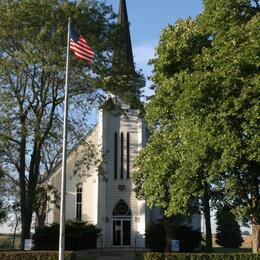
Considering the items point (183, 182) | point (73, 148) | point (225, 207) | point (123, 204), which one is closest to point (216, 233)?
point (123, 204)

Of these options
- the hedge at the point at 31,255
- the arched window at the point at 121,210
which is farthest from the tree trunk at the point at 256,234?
the arched window at the point at 121,210

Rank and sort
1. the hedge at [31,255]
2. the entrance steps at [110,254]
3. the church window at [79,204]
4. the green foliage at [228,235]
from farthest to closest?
the green foliage at [228,235] → the church window at [79,204] → the entrance steps at [110,254] → the hedge at [31,255]

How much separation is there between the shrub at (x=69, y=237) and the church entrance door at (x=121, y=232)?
3.10 metres

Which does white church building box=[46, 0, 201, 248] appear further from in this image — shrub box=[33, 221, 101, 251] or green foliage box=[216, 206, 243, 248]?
green foliage box=[216, 206, 243, 248]

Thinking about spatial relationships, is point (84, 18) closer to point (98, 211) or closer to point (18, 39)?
point (18, 39)

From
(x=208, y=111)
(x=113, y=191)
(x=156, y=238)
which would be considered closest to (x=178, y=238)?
(x=156, y=238)

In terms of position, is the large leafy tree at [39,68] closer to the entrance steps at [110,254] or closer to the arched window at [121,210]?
the entrance steps at [110,254]

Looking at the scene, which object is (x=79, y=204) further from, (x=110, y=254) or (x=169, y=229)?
(x=169, y=229)

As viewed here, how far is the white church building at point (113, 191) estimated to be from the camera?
44031 millimetres

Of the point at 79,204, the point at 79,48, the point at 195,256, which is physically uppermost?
the point at 79,48

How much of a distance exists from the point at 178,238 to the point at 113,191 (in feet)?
26.2

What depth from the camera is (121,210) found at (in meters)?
45.0

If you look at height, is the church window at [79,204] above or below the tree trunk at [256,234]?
above

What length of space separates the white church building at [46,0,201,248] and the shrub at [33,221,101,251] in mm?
2628
